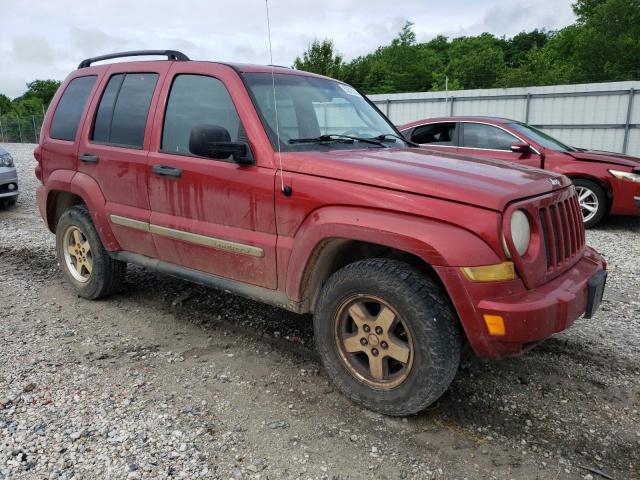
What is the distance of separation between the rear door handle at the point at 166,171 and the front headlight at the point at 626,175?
6.43m

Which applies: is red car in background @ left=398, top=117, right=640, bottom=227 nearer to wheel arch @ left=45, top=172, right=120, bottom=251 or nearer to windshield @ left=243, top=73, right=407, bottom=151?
windshield @ left=243, top=73, right=407, bottom=151

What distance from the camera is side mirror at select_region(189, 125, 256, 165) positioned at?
302cm

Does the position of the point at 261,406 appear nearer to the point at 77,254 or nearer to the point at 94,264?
the point at 94,264

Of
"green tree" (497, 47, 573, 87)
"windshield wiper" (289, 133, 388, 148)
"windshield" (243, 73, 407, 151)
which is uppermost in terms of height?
"green tree" (497, 47, 573, 87)

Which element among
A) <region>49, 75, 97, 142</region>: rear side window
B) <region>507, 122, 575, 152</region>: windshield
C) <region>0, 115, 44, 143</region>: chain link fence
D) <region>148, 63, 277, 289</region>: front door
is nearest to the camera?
<region>148, 63, 277, 289</region>: front door

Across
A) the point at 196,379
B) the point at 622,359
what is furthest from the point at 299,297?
the point at 622,359

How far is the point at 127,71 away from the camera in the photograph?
412 centimetres

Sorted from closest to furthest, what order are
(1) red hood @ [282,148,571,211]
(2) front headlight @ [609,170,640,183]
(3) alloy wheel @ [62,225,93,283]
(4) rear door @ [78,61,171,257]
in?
(1) red hood @ [282,148,571,211] < (4) rear door @ [78,61,171,257] < (3) alloy wheel @ [62,225,93,283] < (2) front headlight @ [609,170,640,183]

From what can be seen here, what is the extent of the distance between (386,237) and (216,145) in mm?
1165

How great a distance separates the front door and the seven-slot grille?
152 cm

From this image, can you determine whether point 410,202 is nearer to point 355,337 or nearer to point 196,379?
point 355,337

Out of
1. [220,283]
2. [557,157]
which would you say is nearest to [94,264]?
[220,283]

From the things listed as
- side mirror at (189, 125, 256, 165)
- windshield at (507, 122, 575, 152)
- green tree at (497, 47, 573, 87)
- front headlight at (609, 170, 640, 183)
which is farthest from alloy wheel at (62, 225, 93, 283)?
green tree at (497, 47, 573, 87)

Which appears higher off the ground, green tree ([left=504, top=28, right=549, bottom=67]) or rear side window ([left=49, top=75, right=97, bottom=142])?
green tree ([left=504, top=28, right=549, bottom=67])
